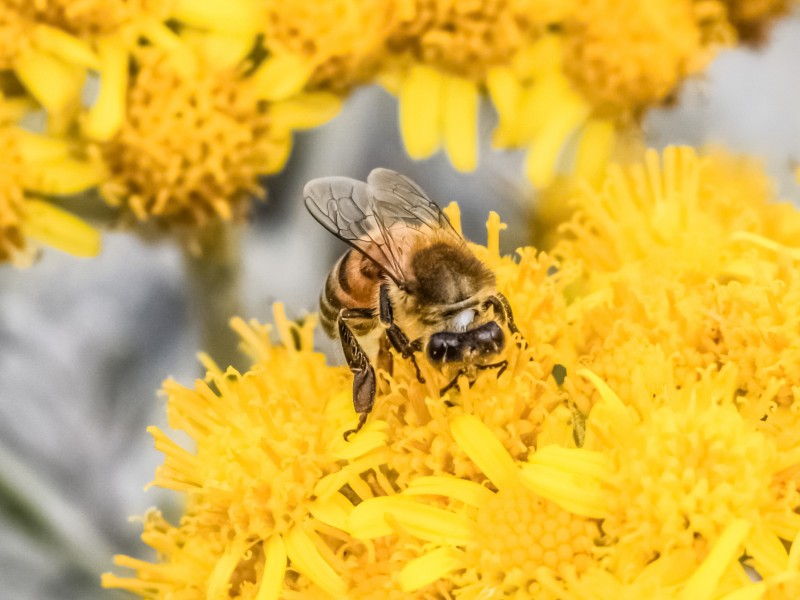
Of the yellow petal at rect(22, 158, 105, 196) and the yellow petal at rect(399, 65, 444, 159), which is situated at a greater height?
the yellow petal at rect(22, 158, 105, 196)

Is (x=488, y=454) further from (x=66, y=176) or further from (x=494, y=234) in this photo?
(x=66, y=176)

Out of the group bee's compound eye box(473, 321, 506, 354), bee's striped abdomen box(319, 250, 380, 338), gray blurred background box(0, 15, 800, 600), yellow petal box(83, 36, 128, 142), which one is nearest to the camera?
bee's compound eye box(473, 321, 506, 354)

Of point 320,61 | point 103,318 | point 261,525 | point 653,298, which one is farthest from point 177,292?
point 653,298

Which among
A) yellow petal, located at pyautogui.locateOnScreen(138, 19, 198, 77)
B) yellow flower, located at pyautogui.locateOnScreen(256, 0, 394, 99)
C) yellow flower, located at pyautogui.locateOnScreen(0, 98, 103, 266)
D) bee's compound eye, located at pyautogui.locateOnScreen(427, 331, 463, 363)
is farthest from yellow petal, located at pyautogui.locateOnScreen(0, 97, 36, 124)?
bee's compound eye, located at pyautogui.locateOnScreen(427, 331, 463, 363)

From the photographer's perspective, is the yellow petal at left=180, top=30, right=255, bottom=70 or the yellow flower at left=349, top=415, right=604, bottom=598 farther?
the yellow petal at left=180, top=30, right=255, bottom=70

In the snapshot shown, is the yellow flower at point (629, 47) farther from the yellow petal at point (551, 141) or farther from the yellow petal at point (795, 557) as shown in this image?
the yellow petal at point (795, 557)

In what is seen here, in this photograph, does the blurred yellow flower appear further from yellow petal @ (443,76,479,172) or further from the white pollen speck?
the white pollen speck
